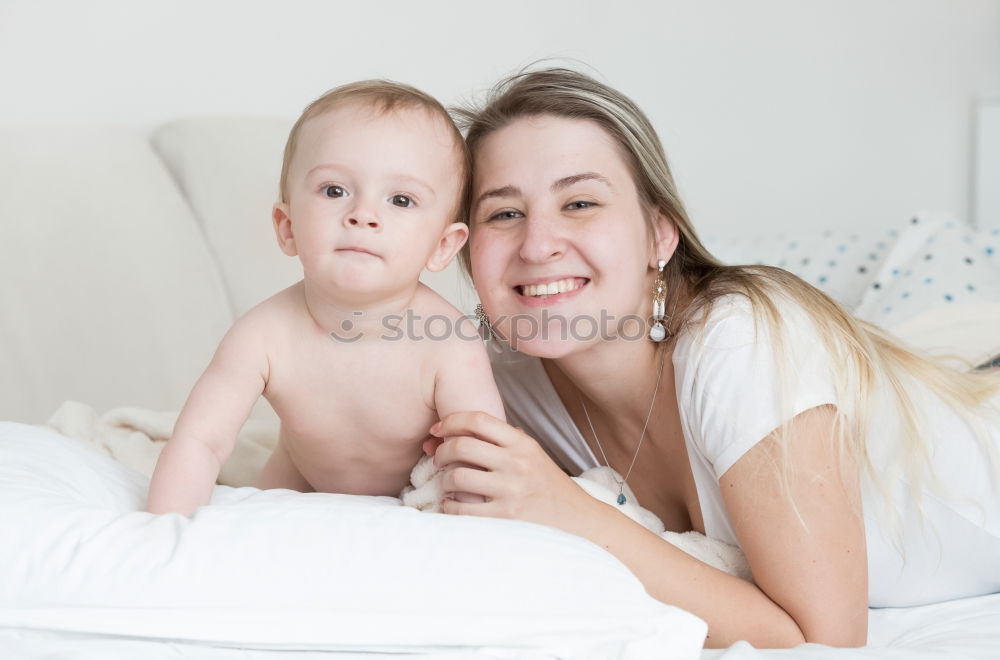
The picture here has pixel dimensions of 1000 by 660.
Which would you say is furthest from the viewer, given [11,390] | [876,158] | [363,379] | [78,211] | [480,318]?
[876,158]

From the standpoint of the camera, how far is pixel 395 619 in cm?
81

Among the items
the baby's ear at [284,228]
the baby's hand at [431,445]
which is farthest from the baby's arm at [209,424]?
the baby's hand at [431,445]

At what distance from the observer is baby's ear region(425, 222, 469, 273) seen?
123 cm

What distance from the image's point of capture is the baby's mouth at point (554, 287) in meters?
1.27

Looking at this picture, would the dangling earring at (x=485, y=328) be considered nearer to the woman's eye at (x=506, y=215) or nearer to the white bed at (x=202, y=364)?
the woman's eye at (x=506, y=215)

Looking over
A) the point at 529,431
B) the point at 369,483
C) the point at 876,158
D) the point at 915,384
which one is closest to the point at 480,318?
the point at 529,431

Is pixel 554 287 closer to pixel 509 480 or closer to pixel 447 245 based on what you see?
pixel 447 245

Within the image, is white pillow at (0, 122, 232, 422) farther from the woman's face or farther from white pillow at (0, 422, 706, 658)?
white pillow at (0, 422, 706, 658)

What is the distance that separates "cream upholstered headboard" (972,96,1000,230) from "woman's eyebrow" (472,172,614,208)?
2282 mm

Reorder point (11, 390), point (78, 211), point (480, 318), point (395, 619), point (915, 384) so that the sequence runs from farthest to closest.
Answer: point (78, 211) → point (11, 390) → point (480, 318) → point (915, 384) → point (395, 619)

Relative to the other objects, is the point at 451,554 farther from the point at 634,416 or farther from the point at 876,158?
the point at 876,158

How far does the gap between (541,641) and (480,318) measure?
758 mm

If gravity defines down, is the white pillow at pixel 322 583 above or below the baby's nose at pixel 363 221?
below

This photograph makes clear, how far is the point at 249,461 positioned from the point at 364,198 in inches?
24.1
